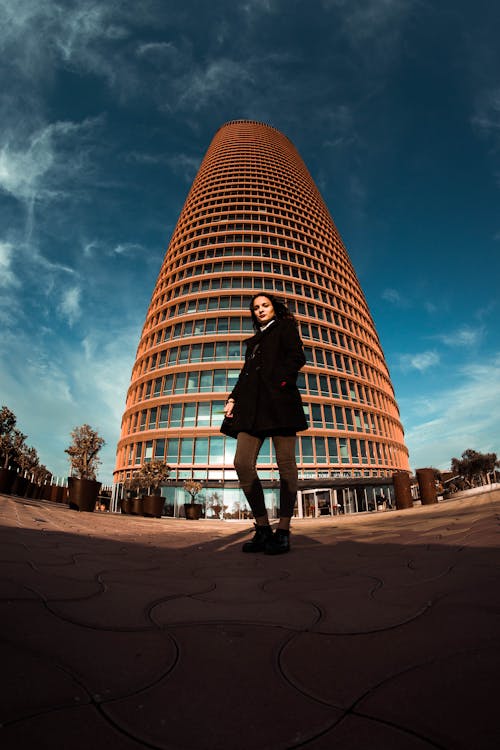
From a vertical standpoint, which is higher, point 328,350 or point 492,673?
point 328,350

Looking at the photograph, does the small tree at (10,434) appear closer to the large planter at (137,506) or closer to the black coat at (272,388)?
the large planter at (137,506)

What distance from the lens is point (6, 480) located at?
1109 centimetres

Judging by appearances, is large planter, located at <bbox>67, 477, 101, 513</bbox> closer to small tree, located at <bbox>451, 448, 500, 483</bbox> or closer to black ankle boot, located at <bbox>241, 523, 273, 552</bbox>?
black ankle boot, located at <bbox>241, 523, 273, 552</bbox>

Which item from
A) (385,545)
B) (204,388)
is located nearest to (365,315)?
(204,388)

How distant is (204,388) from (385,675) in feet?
87.0

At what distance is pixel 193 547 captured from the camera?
12.1 ft

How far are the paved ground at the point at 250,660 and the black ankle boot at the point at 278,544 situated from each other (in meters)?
1.14

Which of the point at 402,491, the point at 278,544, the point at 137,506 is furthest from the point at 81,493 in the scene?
the point at 402,491

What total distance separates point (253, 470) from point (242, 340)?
2502 centimetres

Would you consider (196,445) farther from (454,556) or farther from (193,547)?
(454,556)

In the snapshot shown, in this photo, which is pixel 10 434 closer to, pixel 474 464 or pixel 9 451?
pixel 9 451

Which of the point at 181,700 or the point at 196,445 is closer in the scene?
the point at 181,700

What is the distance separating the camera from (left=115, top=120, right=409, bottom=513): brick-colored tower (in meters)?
25.9

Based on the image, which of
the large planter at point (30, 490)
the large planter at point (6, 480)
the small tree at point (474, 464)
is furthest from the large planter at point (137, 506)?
the small tree at point (474, 464)
